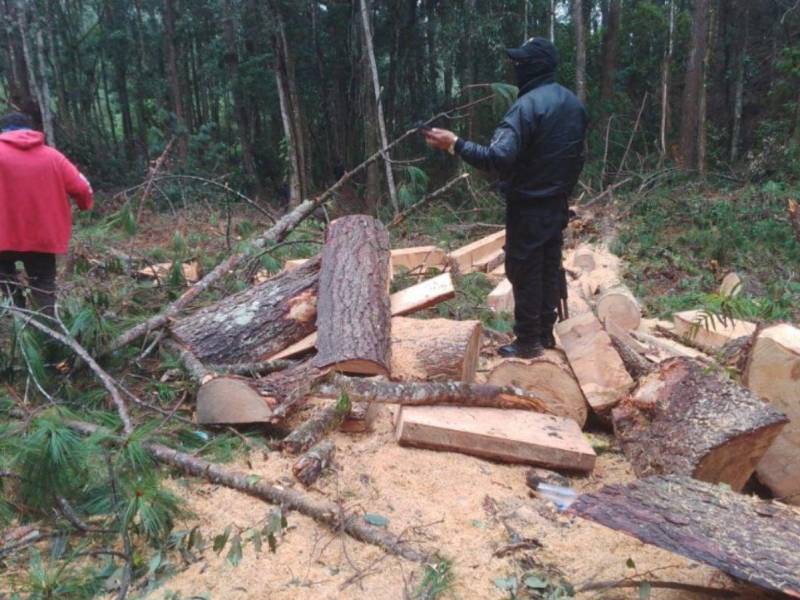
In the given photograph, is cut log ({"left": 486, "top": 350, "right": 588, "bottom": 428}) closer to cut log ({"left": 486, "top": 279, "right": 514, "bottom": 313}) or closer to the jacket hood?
cut log ({"left": 486, "top": 279, "right": 514, "bottom": 313})

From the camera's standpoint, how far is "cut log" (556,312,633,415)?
3.55 metres

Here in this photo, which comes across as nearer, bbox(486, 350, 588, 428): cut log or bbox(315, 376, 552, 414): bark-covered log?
bbox(315, 376, 552, 414): bark-covered log

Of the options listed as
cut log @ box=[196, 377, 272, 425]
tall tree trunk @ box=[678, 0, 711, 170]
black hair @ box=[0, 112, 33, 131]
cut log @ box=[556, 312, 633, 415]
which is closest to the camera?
cut log @ box=[196, 377, 272, 425]

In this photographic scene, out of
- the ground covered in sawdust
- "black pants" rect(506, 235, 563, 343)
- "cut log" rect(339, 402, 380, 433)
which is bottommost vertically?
the ground covered in sawdust

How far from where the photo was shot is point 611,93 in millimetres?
16375

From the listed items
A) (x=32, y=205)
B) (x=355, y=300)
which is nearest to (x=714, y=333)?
(x=355, y=300)

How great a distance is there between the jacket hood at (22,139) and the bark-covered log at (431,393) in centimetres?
274

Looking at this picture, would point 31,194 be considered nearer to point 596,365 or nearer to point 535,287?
point 535,287

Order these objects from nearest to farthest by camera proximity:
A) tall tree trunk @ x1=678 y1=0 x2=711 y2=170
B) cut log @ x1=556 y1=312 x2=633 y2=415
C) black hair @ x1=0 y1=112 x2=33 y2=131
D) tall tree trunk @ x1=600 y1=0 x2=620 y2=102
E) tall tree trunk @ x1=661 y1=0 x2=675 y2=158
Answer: cut log @ x1=556 y1=312 x2=633 y2=415, black hair @ x1=0 y1=112 x2=33 y2=131, tall tree trunk @ x1=678 y1=0 x2=711 y2=170, tall tree trunk @ x1=661 y1=0 x2=675 y2=158, tall tree trunk @ x1=600 y1=0 x2=620 y2=102

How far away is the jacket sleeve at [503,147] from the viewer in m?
3.63

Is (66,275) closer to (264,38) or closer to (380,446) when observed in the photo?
(380,446)

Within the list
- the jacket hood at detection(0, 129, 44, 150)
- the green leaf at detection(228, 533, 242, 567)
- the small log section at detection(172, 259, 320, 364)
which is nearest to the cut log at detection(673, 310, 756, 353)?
the small log section at detection(172, 259, 320, 364)

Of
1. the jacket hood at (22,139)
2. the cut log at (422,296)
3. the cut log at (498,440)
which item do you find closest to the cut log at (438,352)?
the cut log at (422,296)

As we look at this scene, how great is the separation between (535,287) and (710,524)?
6.79 feet
